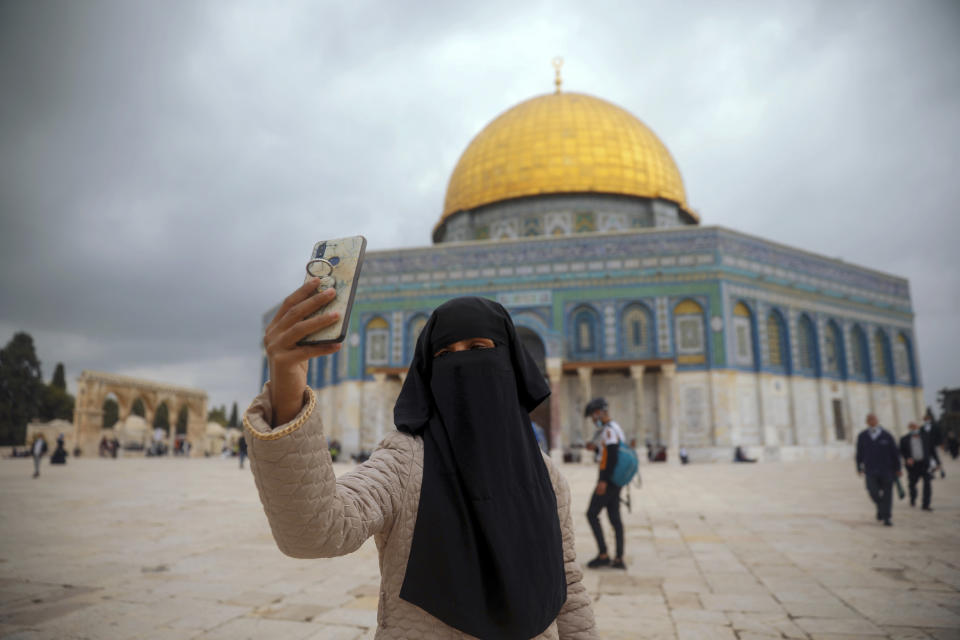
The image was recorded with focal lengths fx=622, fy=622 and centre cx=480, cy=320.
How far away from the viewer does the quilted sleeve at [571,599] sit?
5.26 feet

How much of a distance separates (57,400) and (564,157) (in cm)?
3537

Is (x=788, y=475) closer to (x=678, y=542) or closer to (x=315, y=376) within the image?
(x=678, y=542)

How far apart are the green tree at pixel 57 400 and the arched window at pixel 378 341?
23829 mm

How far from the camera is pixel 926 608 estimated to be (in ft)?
12.1

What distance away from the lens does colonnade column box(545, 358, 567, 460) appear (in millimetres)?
19950

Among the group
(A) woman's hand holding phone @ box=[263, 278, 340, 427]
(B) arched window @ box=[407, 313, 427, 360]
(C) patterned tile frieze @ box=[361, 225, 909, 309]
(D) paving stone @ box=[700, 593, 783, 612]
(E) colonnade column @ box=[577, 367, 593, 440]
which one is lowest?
(D) paving stone @ box=[700, 593, 783, 612]

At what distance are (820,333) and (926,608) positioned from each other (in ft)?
73.2

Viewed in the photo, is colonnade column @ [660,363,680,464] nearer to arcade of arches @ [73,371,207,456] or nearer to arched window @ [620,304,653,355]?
arched window @ [620,304,653,355]

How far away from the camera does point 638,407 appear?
2067 cm

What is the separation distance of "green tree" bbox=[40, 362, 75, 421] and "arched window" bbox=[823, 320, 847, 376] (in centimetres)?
4002

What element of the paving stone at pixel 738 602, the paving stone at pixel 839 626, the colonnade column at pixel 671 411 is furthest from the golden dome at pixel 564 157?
the paving stone at pixel 839 626

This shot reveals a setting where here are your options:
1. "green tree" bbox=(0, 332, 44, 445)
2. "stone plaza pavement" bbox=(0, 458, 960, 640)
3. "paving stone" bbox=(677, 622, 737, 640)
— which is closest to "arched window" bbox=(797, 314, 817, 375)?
"stone plaza pavement" bbox=(0, 458, 960, 640)

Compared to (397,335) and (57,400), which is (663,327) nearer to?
(397,335)

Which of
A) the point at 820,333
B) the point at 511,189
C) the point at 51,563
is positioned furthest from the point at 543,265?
the point at 51,563
